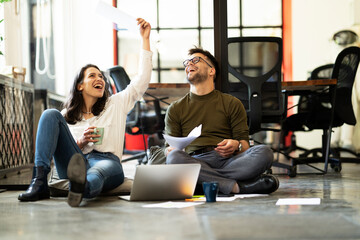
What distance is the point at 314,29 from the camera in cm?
868

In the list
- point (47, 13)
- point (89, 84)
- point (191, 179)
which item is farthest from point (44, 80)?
point (191, 179)

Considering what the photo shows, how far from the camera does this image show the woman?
2.32 meters

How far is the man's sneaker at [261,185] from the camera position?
2.49m

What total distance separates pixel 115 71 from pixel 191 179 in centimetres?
238

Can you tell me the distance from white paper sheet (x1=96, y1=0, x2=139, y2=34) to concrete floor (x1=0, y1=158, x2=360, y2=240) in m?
0.85

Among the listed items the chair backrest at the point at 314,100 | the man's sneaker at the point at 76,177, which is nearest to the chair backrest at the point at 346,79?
the chair backrest at the point at 314,100

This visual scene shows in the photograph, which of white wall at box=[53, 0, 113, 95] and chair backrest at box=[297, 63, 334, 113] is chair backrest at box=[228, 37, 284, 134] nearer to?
chair backrest at box=[297, 63, 334, 113]

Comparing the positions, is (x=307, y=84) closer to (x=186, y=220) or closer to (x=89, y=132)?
(x=89, y=132)

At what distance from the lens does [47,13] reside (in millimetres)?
6664

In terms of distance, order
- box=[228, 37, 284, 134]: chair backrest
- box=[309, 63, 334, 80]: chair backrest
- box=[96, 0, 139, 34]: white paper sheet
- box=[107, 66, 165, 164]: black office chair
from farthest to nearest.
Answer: box=[309, 63, 334, 80]: chair backrest
box=[107, 66, 165, 164]: black office chair
box=[228, 37, 284, 134]: chair backrest
box=[96, 0, 139, 34]: white paper sheet

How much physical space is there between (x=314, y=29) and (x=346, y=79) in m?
4.70

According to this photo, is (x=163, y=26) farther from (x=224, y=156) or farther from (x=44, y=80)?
(x=224, y=156)

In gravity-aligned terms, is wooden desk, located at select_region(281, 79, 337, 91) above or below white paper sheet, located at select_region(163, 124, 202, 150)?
above

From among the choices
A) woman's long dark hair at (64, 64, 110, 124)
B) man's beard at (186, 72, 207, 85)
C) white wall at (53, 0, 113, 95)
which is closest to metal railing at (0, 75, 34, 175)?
woman's long dark hair at (64, 64, 110, 124)
